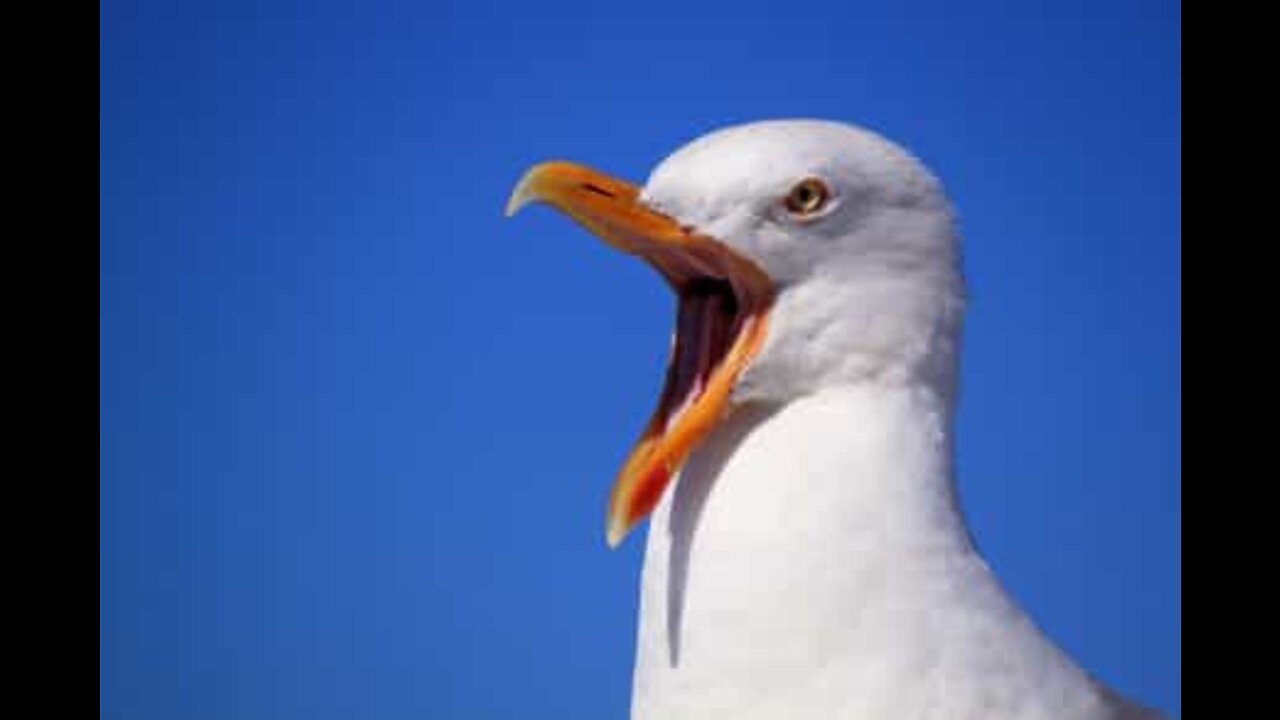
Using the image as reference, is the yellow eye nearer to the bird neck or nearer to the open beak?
the open beak

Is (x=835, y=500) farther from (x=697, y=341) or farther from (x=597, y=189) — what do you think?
(x=597, y=189)

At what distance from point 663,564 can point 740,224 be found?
641 millimetres

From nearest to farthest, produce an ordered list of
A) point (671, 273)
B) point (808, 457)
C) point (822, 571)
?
point (822, 571)
point (808, 457)
point (671, 273)

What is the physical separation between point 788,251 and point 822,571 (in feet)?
1.90

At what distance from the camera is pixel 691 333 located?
3.06m

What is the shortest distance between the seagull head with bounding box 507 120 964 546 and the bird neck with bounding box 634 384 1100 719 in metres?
0.08

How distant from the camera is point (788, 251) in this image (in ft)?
9.41

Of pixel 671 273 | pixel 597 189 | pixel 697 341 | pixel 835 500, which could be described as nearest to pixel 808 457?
pixel 835 500

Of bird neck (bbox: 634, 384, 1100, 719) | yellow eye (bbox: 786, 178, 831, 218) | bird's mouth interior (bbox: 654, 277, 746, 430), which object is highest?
yellow eye (bbox: 786, 178, 831, 218)

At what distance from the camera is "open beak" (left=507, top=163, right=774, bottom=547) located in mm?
2879

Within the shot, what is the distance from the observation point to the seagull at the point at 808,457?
106 inches

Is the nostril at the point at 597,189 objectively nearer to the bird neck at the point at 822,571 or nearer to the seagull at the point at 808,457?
the seagull at the point at 808,457

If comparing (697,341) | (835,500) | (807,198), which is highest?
(807,198)

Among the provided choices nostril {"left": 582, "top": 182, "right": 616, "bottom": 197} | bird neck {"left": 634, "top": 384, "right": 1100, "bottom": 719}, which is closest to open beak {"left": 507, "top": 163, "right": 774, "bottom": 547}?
nostril {"left": 582, "top": 182, "right": 616, "bottom": 197}
